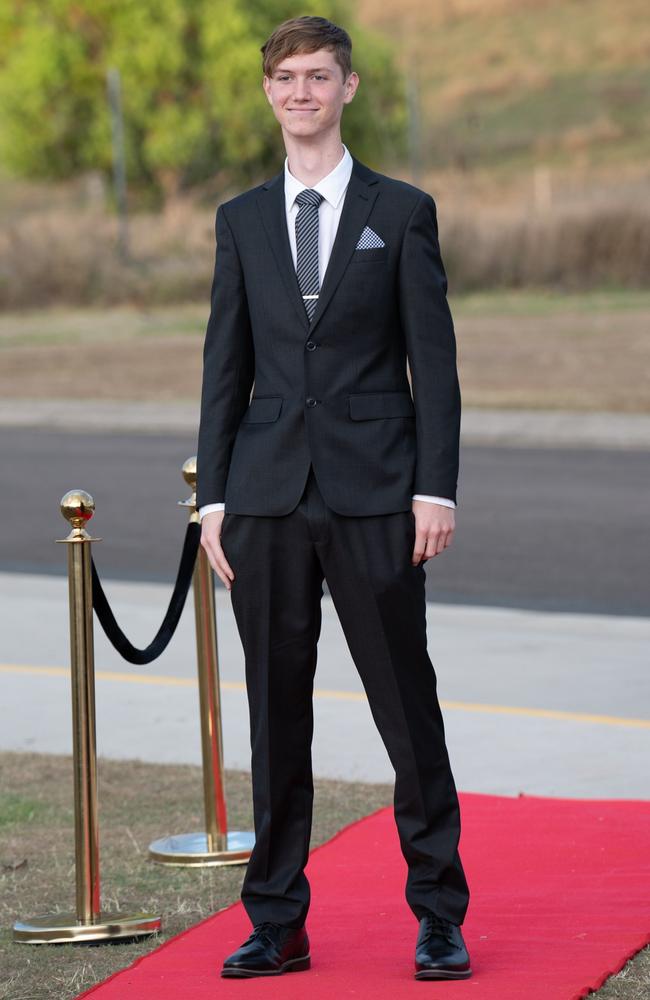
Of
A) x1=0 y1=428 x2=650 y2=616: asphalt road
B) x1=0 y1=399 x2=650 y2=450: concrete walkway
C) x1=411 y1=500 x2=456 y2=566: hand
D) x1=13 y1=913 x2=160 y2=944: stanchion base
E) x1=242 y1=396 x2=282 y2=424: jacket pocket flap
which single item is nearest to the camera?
x1=411 y1=500 x2=456 y2=566: hand

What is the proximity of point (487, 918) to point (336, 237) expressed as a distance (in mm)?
1689

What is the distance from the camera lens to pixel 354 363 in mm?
3850

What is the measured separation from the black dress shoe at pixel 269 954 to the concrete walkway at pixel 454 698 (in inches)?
69.1

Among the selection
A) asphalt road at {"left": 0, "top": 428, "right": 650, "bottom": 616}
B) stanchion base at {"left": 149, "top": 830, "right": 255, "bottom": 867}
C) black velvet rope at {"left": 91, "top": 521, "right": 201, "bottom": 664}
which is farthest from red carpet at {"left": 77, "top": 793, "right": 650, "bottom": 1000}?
asphalt road at {"left": 0, "top": 428, "right": 650, "bottom": 616}

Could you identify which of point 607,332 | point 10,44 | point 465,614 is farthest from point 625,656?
point 10,44

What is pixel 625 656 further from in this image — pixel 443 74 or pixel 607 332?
pixel 443 74

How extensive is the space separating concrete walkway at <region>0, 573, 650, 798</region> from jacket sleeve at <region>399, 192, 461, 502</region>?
212 centimetres

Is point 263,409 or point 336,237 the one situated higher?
point 336,237

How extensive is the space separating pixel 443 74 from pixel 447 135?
23313 mm

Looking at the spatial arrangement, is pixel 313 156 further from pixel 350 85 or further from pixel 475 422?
pixel 475 422

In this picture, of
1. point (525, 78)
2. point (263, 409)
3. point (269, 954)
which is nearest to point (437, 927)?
point (269, 954)

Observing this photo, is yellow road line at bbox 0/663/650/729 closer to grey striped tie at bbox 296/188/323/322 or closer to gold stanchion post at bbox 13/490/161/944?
gold stanchion post at bbox 13/490/161/944

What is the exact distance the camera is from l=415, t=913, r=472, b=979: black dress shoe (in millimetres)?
3869

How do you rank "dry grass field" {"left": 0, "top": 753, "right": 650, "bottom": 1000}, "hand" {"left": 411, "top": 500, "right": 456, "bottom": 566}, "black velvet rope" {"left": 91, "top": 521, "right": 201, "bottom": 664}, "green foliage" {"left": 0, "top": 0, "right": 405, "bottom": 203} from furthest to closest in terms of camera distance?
1. "green foliage" {"left": 0, "top": 0, "right": 405, "bottom": 203}
2. "black velvet rope" {"left": 91, "top": 521, "right": 201, "bottom": 664}
3. "dry grass field" {"left": 0, "top": 753, "right": 650, "bottom": 1000}
4. "hand" {"left": 411, "top": 500, "right": 456, "bottom": 566}
